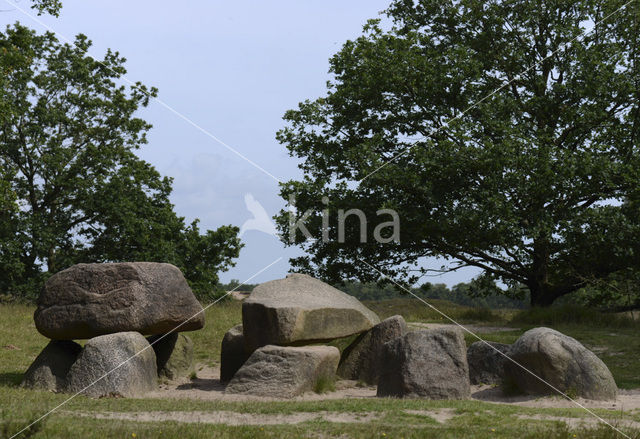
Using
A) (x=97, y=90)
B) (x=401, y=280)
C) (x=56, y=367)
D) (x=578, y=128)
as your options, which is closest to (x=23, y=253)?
(x=97, y=90)

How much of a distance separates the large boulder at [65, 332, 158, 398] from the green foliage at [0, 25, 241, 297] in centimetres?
1799

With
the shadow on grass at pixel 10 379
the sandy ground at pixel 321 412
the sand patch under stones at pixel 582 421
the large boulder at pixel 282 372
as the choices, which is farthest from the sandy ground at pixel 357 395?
the shadow on grass at pixel 10 379

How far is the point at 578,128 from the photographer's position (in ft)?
87.4

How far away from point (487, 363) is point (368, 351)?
268 centimetres

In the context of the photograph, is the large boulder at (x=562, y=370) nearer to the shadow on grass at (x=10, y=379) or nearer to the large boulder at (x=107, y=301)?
the large boulder at (x=107, y=301)

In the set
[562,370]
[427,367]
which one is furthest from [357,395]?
[562,370]

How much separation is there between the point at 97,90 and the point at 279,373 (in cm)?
2533

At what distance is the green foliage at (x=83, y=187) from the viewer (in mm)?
31891

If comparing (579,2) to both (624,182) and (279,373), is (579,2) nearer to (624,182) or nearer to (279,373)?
(624,182)

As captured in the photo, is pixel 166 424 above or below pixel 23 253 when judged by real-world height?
below

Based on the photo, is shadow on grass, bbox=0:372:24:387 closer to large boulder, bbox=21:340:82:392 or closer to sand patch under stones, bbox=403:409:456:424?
large boulder, bbox=21:340:82:392

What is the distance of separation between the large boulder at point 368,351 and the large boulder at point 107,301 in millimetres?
4180

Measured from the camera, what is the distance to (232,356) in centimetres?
1638

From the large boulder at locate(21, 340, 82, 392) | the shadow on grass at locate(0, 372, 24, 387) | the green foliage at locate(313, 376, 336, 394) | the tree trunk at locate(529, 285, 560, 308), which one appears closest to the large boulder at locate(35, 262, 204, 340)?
the large boulder at locate(21, 340, 82, 392)
